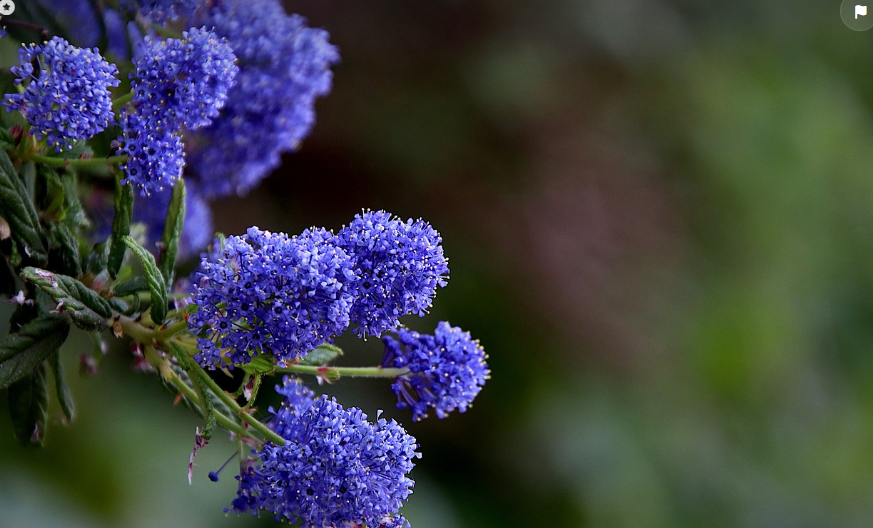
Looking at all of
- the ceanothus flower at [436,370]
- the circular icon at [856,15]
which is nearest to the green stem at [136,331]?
the ceanothus flower at [436,370]

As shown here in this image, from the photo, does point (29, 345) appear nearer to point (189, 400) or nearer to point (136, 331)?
point (136, 331)

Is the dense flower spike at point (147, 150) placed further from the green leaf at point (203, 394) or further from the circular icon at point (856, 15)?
the circular icon at point (856, 15)

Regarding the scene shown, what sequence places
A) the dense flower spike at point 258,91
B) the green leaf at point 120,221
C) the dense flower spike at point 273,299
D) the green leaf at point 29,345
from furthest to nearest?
the dense flower spike at point 258,91 → the green leaf at point 120,221 → the green leaf at point 29,345 → the dense flower spike at point 273,299

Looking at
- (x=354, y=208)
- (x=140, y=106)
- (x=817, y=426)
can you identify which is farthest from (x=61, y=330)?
(x=817, y=426)

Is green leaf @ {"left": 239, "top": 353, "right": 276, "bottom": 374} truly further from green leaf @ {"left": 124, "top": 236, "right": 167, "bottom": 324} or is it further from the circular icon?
the circular icon

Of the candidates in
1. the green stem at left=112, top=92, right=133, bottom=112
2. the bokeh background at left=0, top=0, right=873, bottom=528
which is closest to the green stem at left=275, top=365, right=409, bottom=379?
the green stem at left=112, top=92, right=133, bottom=112

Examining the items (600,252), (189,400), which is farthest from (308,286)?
(600,252)
